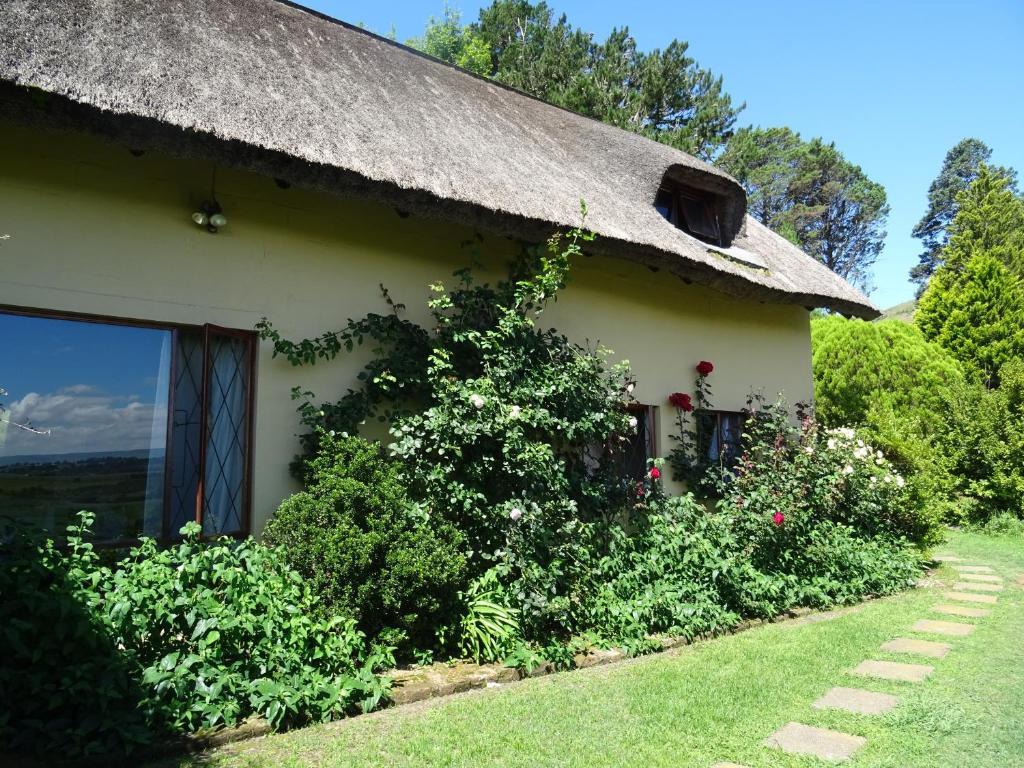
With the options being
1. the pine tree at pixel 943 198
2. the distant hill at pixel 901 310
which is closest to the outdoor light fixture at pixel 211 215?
the pine tree at pixel 943 198

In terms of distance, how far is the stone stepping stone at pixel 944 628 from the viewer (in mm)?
5660

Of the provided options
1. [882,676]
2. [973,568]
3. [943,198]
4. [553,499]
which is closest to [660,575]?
[553,499]

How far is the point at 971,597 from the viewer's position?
698 centimetres

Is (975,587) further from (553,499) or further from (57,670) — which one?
(57,670)

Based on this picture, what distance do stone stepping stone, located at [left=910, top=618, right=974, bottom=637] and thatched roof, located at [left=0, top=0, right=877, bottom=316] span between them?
12.0ft

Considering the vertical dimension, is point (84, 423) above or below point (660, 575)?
above

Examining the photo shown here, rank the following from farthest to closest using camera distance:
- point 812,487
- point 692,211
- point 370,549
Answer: point 692,211 < point 812,487 < point 370,549

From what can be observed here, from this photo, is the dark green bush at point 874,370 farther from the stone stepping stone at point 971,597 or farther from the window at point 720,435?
the stone stepping stone at point 971,597

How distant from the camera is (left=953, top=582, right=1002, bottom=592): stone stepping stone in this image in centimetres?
733

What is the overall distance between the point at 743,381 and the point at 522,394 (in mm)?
4635

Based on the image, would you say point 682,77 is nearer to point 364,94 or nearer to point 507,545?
point 364,94

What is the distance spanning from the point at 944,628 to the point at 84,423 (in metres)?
6.37

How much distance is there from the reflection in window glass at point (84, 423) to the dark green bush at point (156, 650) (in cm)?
36

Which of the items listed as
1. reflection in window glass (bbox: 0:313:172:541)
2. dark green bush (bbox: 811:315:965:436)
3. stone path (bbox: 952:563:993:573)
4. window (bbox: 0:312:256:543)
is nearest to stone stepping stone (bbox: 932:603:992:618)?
stone path (bbox: 952:563:993:573)
